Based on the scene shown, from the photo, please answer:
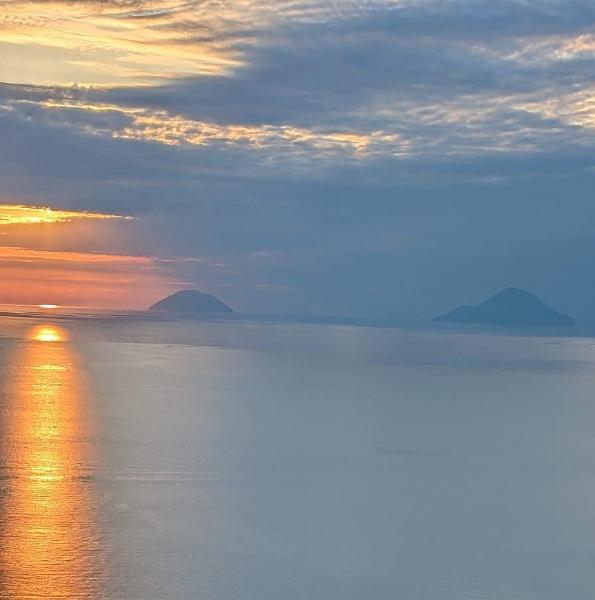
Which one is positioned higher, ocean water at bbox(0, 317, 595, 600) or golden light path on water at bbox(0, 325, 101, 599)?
golden light path on water at bbox(0, 325, 101, 599)

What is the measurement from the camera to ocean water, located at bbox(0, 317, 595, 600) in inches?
507

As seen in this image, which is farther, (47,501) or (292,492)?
(292,492)

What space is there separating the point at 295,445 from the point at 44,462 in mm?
6121

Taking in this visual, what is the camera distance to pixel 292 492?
1777cm

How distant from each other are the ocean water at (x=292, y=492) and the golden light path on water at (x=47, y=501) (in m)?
0.04

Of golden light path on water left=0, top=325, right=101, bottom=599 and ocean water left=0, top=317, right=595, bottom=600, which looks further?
ocean water left=0, top=317, right=595, bottom=600

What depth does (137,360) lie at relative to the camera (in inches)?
1975

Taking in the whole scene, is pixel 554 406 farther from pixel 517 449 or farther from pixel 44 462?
pixel 44 462

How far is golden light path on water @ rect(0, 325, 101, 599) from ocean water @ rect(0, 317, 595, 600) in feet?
0.14

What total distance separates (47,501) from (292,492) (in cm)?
435

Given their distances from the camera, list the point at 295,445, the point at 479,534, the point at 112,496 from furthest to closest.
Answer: the point at 295,445 < the point at 112,496 < the point at 479,534

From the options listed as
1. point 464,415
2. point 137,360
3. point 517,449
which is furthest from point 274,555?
point 137,360

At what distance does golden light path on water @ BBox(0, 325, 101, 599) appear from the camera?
12.3 metres

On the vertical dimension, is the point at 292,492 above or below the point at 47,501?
below
